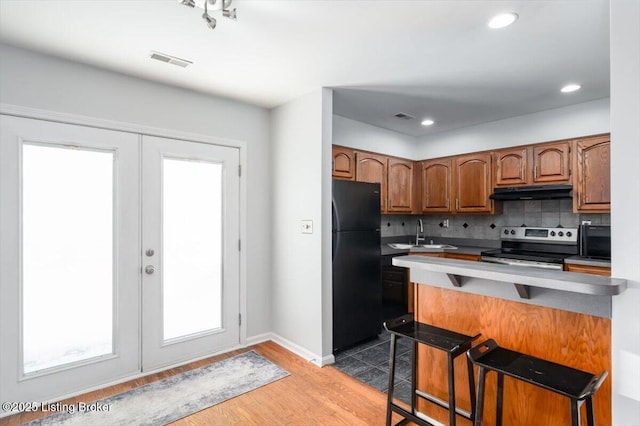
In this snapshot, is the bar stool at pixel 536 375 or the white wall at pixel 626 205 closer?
the bar stool at pixel 536 375

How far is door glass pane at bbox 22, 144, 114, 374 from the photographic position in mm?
2426

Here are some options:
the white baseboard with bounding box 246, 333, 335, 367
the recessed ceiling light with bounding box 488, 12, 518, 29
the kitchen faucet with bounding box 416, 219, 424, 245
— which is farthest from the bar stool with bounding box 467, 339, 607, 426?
the kitchen faucet with bounding box 416, 219, 424, 245

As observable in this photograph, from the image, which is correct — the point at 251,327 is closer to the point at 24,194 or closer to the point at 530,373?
the point at 24,194

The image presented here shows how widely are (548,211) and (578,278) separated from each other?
3.09 meters

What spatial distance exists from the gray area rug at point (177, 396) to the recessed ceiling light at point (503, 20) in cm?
313

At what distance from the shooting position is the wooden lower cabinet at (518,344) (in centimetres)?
157

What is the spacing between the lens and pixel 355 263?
3.48 meters

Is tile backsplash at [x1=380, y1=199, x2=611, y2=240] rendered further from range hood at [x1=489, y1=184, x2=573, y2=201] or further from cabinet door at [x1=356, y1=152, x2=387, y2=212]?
cabinet door at [x1=356, y1=152, x2=387, y2=212]

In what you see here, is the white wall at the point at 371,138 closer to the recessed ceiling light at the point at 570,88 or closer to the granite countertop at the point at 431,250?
the granite countertop at the point at 431,250

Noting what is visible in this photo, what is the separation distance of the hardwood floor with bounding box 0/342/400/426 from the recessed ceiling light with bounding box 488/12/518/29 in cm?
274

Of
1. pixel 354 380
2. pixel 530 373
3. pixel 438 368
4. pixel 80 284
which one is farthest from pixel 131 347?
pixel 530 373

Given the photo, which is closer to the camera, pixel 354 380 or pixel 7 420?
pixel 7 420

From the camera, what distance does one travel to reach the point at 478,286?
196cm

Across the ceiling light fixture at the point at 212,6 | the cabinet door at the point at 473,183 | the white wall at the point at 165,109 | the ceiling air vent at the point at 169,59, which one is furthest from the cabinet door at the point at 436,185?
the ceiling light fixture at the point at 212,6
